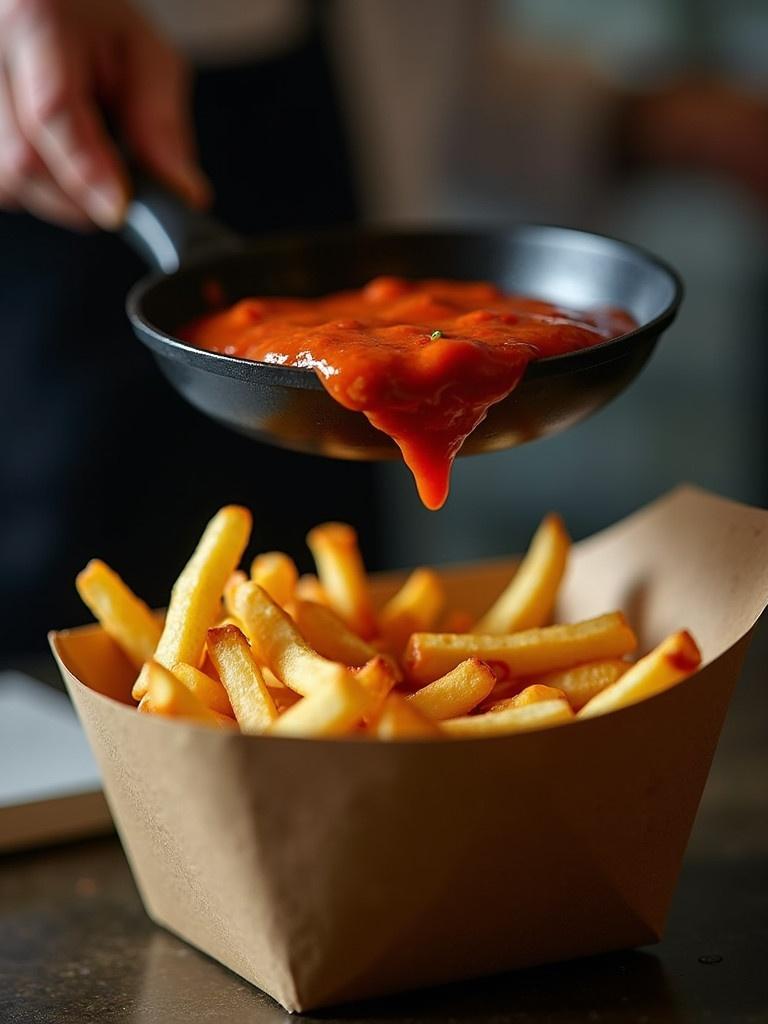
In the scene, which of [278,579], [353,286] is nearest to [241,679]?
[278,579]

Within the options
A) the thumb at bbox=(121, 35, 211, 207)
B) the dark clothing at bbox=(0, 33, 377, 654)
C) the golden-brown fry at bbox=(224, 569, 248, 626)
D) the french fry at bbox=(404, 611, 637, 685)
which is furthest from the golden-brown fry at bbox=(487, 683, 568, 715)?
the dark clothing at bbox=(0, 33, 377, 654)

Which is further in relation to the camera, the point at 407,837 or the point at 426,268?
the point at 426,268

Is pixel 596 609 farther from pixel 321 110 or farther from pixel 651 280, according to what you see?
pixel 321 110

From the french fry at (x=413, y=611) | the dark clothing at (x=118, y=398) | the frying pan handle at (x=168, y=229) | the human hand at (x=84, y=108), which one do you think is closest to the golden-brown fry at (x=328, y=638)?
the french fry at (x=413, y=611)

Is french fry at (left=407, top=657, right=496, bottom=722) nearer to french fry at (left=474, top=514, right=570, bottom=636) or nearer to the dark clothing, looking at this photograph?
french fry at (left=474, top=514, right=570, bottom=636)

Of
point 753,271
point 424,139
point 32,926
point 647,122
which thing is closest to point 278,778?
point 32,926

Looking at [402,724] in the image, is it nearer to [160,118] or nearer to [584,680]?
[584,680]
